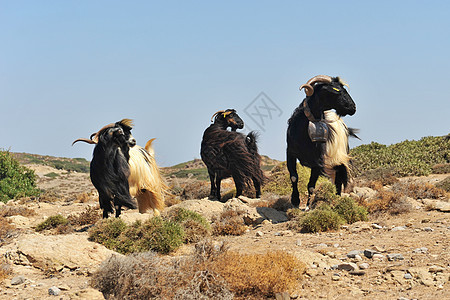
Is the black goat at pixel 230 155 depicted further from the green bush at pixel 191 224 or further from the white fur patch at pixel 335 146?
the green bush at pixel 191 224

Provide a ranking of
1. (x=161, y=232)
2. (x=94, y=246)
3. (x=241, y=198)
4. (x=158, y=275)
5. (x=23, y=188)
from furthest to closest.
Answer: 1. (x=23, y=188)
2. (x=241, y=198)
3. (x=161, y=232)
4. (x=94, y=246)
5. (x=158, y=275)

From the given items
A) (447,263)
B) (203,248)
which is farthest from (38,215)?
(447,263)

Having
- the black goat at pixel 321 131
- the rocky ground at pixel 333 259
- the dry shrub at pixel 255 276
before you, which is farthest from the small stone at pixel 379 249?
the black goat at pixel 321 131

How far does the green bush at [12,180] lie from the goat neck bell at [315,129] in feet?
47.8

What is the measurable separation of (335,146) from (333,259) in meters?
4.53

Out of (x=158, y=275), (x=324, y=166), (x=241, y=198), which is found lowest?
(x=158, y=275)

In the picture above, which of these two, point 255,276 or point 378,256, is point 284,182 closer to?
point 378,256

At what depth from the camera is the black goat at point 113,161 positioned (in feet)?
33.9

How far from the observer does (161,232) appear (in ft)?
28.1

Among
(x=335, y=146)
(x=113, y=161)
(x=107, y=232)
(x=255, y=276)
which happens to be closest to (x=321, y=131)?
(x=335, y=146)

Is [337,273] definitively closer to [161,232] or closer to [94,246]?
[161,232]

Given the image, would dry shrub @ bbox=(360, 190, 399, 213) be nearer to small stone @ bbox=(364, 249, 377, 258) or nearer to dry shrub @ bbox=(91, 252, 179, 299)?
small stone @ bbox=(364, 249, 377, 258)

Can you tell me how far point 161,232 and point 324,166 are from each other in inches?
169

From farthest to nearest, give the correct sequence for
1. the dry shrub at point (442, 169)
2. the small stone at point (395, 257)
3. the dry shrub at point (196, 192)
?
the dry shrub at point (442, 169) → the dry shrub at point (196, 192) → the small stone at point (395, 257)
